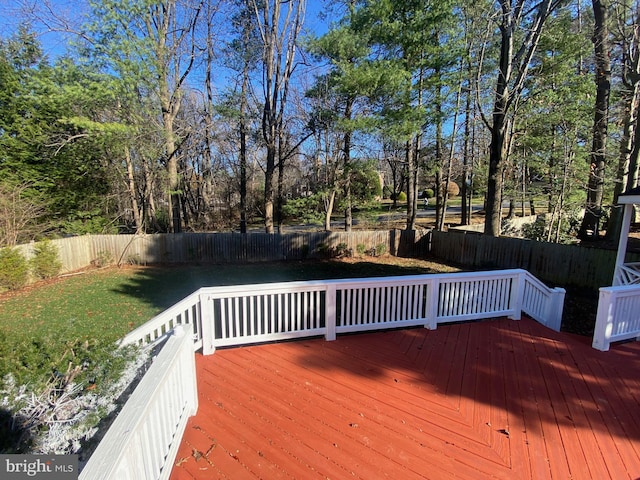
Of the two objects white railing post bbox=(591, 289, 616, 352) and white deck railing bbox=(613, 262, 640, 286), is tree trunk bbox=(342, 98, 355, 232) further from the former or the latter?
white railing post bbox=(591, 289, 616, 352)

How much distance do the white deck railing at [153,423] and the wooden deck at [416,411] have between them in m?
0.24

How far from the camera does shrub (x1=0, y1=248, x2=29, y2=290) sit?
7.43m

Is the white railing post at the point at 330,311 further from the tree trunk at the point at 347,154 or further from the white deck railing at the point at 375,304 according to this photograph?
the tree trunk at the point at 347,154

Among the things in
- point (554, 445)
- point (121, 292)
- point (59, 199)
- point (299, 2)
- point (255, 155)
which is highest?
point (299, 2)

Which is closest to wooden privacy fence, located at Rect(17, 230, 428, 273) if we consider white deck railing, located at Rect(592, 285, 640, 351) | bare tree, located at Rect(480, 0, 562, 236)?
bare tree, located at Rect(480, 0, 562, 236)

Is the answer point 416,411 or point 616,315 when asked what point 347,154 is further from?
point 416,411

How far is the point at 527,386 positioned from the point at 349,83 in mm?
10126

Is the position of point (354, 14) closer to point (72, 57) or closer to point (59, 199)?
point (72, 57)

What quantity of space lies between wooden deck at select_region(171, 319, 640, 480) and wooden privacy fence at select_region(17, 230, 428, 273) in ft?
26.4

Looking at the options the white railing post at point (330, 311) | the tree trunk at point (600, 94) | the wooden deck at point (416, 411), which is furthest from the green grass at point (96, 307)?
the tree trunk at point (600, 94)

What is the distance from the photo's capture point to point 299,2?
43.6ft

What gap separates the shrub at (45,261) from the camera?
327 inches

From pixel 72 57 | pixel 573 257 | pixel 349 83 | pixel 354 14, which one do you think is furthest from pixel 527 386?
pixel 72 57

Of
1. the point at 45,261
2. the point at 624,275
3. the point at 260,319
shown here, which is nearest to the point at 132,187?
the point at 45,261
